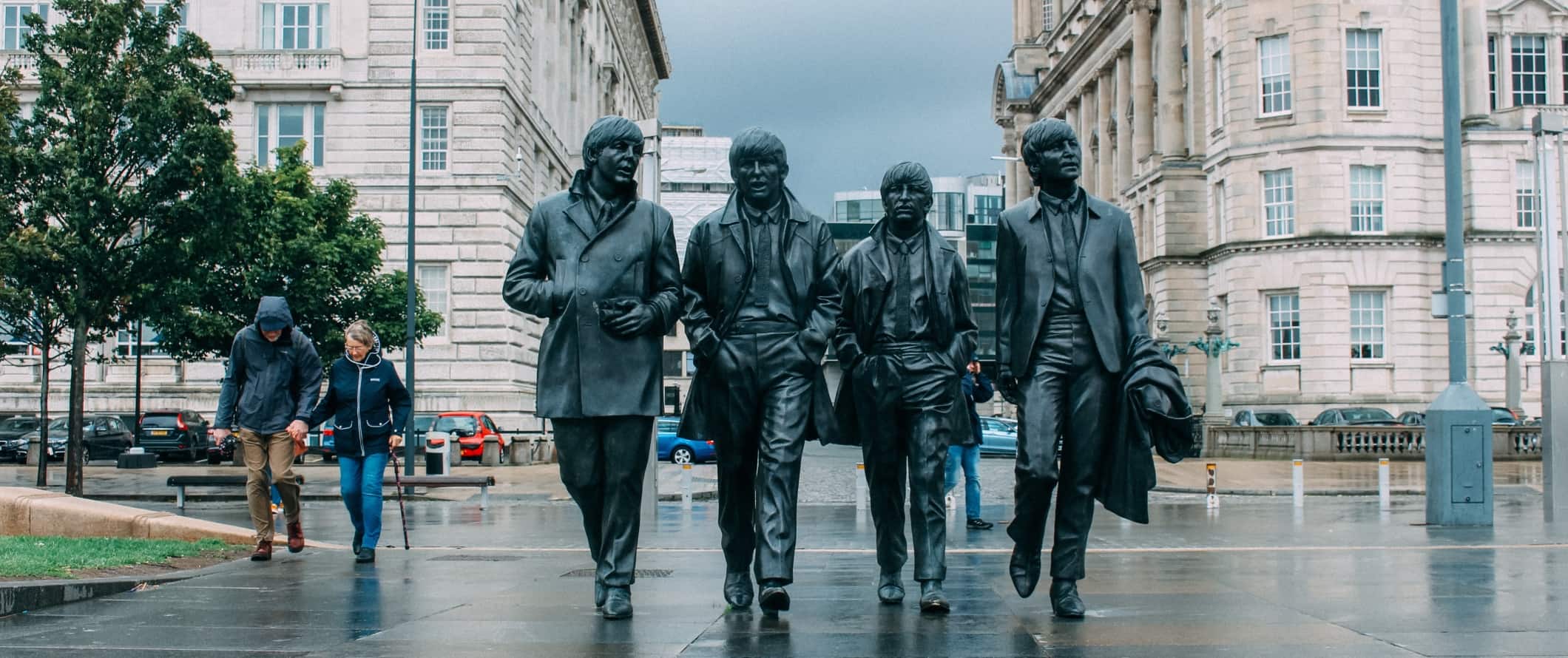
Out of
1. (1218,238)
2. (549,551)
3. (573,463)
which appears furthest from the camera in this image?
(1218,238)

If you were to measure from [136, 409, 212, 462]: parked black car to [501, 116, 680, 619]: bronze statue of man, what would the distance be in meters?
33.2

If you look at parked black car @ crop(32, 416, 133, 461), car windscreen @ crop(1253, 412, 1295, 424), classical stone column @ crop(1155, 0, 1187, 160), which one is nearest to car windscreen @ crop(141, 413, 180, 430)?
parked black car @ crop(32, 416, 133, 461)

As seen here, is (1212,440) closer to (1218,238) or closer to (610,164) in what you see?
(1218,238)

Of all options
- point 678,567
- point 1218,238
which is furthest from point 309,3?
point 678,567

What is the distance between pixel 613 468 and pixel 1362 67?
4727cm

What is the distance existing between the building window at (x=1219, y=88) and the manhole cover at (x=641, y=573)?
45852 mm

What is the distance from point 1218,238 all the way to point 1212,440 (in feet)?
47.4

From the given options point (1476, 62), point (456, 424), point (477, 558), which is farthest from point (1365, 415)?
point (477, 558)

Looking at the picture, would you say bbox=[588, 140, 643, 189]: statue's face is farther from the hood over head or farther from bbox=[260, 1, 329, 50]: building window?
bbox=[260, 1, 329, 50]: building window

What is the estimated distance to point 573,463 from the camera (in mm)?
7027

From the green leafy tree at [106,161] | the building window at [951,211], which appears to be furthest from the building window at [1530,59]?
the building window at [951,211]

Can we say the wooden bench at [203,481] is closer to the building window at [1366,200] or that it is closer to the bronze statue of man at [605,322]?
the bronze statue of man at [605,322]

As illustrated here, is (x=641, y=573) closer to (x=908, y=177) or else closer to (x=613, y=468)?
(x=613, y=468)

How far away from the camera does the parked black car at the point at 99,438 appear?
121 ft
